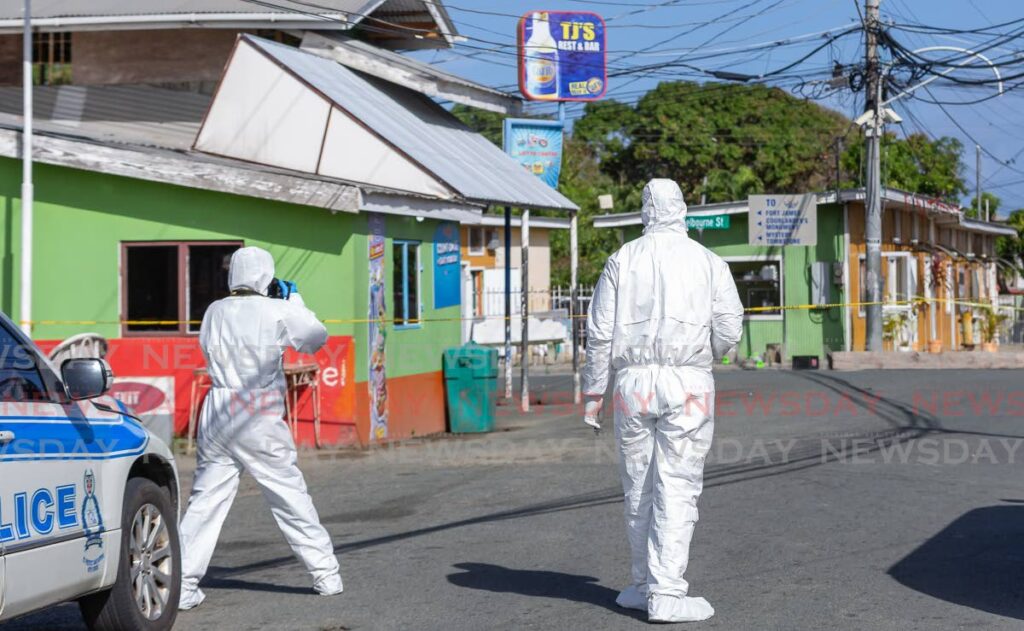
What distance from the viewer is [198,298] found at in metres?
15.8

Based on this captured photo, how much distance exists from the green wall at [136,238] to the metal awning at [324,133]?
1730 mm

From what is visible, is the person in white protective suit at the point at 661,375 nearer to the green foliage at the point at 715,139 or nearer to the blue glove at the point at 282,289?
the blue glove at the point at 282,289

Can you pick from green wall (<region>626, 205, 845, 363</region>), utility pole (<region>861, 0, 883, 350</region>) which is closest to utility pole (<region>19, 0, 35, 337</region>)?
utility pole (<region>861, 0, 883, 350</region>)

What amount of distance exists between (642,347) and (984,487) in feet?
17.3

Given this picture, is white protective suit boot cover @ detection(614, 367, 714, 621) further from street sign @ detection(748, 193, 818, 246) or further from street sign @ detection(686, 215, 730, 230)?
street sign @ detection(748, 193, 818, 246)

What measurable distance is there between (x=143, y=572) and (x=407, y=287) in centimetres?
1096

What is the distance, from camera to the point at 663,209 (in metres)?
6.87

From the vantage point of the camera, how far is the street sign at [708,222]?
3136 centimetres

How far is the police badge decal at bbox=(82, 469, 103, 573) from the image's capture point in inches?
231

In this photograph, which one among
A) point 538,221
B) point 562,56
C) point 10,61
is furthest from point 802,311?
point 10,61

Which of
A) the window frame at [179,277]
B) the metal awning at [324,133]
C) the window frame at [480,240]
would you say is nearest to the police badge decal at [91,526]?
the window frame at [179,277]

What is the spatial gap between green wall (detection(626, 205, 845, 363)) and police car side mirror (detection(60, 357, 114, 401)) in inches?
1107

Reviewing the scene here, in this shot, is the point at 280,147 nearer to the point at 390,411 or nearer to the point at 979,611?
the point at 390,411

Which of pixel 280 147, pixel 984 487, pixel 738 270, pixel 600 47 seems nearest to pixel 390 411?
pixel 280 147
